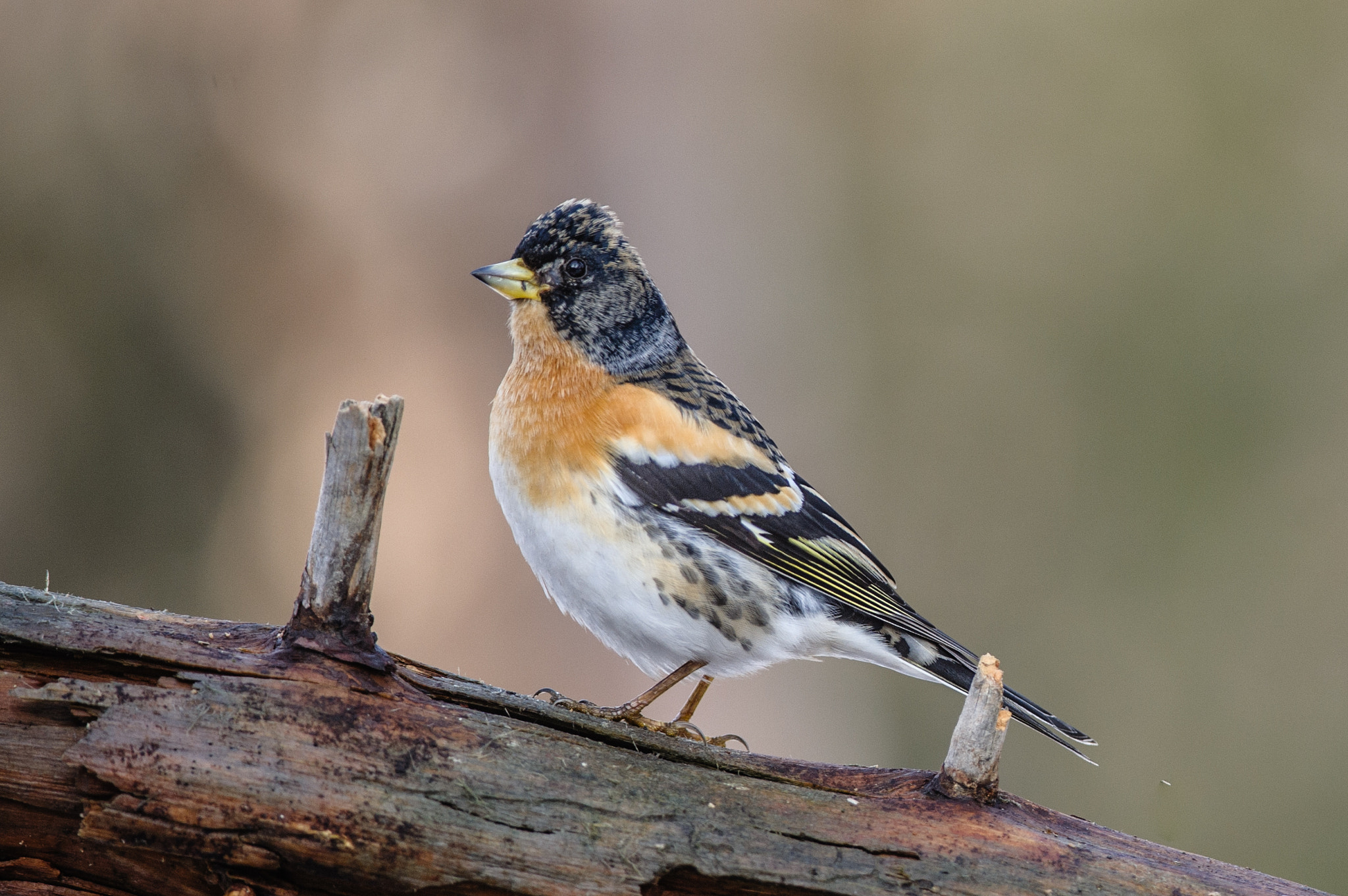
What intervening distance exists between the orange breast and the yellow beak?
7 cm

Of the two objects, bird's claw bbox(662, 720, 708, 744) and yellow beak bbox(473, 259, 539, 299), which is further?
yellow beak bbox(473, 259, 539, 299)

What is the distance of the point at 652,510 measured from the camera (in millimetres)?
3459

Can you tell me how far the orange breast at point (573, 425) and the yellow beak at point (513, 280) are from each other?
0.07 metres

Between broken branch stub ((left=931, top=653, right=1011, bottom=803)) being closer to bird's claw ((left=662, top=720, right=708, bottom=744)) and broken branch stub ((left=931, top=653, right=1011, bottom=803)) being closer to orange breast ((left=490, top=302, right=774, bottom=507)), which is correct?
bird's claw ((left=662, top=720, right=708, bottom=744))

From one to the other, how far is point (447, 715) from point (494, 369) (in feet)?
11.5

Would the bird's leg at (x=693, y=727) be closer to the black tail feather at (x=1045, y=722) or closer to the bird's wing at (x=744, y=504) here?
the bird's wing at (x=744, y=504)

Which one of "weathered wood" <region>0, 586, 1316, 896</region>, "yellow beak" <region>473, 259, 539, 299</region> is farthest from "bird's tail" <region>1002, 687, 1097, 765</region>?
"yellow beak" <region>473, 259, 539, 299</region>

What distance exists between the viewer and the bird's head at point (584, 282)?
3.93 meters

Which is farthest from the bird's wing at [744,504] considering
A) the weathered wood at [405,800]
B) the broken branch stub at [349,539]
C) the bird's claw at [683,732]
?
the broken branch stub at [349,539]

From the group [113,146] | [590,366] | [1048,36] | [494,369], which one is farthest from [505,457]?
[1048,36]

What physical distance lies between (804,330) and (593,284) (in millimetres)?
3852

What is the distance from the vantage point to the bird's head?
393 centimetres

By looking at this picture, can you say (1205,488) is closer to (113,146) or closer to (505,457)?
(505,457)

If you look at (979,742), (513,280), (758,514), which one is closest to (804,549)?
(758,514)
